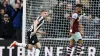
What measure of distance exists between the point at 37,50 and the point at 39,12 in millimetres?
1819

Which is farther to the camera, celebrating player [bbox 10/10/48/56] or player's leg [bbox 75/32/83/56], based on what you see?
player's leg [bbox 75/32/83/56]

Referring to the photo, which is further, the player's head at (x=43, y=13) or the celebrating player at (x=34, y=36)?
the player's head at (x=43, y=13)

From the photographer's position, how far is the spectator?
1410 centimetres

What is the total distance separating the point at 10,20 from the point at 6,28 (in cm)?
30

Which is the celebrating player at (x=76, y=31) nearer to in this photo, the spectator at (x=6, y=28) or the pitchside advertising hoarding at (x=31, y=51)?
the pitchside advertising hoarding at (x=31, y=51)

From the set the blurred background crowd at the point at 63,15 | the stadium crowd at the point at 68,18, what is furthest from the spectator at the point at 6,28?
the stadium crowd at the point at 68,18

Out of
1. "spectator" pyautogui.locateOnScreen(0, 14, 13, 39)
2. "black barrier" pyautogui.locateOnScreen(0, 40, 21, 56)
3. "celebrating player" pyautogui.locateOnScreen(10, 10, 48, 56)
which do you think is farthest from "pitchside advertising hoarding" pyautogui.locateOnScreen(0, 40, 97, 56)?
"celebrating player" pyautogui.locateOnScreen(10, 10, 48, 56)

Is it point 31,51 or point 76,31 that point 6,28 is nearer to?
point 31,51

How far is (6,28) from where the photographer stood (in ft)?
46.4

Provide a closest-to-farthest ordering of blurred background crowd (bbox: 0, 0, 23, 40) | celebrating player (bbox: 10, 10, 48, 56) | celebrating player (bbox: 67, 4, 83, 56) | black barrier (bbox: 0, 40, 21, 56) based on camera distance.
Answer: celebrating player (bbox: 10, 10, 48, 56), celebrating player (bbox: 67, 4, 83, 56), black barrier (bbox: 0, 40, 21, 56), blurred background crowd (bbox: 0, 0, 23, 40)

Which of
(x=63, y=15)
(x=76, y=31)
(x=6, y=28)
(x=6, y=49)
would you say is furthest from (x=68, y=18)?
(x=6, y=49)

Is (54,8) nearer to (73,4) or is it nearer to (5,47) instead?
(73,4)

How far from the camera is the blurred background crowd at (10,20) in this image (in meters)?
14.1

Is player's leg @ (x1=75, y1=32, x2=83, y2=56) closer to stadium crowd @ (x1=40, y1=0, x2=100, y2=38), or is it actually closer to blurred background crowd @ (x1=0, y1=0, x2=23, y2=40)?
stadium crowd @ (x1=40, y1=0, x2=100, y2=38)
